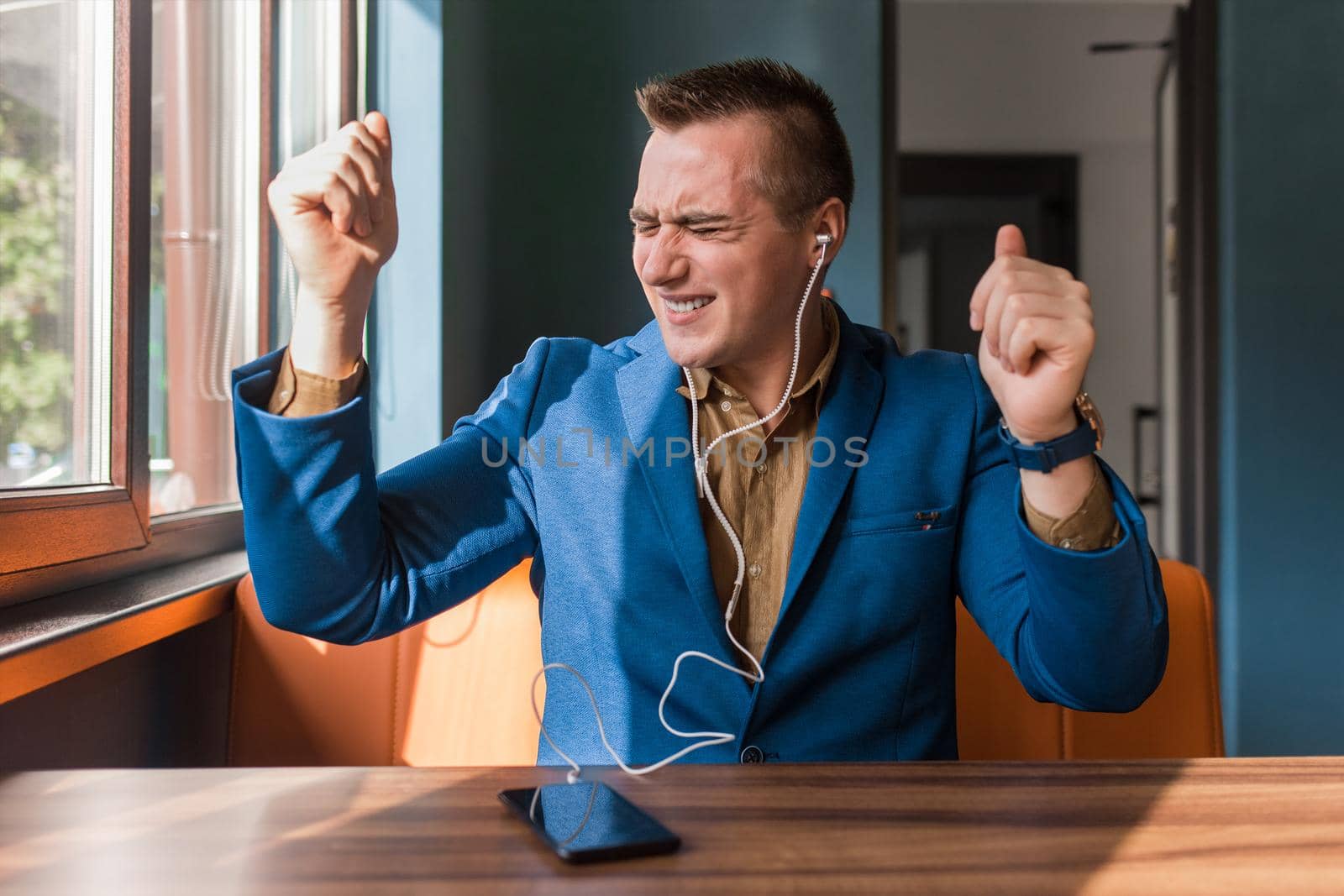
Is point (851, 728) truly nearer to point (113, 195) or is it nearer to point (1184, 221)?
point (113, 195)

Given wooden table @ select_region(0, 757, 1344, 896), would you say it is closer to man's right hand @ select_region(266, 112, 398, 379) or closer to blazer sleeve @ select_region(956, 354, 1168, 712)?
blazer sleeve @ select_region(956, 354, 1168, 712)

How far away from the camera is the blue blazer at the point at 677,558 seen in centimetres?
101

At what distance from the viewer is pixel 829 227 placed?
4.48 feet

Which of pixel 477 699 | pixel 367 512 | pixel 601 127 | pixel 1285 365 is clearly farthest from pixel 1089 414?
pixel 1285 365

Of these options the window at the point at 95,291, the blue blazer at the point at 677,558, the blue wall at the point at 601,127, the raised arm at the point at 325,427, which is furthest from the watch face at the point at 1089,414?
the blue wall at the point at 601,127

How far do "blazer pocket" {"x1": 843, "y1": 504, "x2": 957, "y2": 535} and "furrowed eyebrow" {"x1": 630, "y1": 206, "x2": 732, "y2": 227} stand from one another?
0.37 meters

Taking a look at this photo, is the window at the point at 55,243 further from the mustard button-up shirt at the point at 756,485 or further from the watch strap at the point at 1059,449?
the watch strap at the point at 1059,449

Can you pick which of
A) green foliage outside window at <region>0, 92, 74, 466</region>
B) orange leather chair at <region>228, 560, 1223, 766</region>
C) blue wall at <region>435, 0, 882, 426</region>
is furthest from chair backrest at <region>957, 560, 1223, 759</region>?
blue wall at <region>435, 0, 882, 426</region>

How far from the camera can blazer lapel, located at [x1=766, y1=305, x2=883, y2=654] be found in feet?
3.68

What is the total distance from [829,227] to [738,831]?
0.88 meters

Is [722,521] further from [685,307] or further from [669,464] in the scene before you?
[685,307]

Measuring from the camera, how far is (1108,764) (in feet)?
2.63

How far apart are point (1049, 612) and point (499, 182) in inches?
87.9

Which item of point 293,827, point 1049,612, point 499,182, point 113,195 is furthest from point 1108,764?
point 499,182
